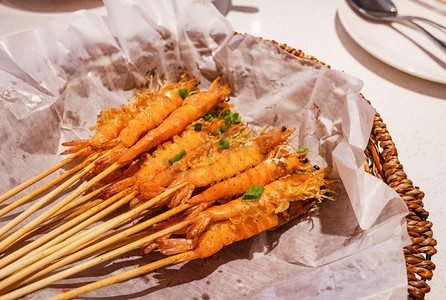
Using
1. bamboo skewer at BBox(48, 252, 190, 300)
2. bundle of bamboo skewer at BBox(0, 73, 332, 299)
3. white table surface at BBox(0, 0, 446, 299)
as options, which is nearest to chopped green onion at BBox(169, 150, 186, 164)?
bundle of bamboo skewer at BBox(0, 73, 332, 299)

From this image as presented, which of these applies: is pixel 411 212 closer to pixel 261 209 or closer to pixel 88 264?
pixel 261 209

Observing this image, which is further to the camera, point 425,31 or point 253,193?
point 425,31

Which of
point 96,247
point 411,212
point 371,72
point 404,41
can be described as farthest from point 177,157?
point 404,41

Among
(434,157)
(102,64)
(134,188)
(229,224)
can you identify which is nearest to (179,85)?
(102,64)

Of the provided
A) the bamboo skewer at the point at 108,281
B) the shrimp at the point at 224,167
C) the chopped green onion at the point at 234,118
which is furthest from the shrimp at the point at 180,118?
the bamboo skewer at the point at 108,281

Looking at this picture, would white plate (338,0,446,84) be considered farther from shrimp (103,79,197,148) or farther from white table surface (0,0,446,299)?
shrimp (103,79,197,148)

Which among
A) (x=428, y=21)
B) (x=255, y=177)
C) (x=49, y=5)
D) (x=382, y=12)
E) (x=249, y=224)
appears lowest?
(x=249, y=224)
